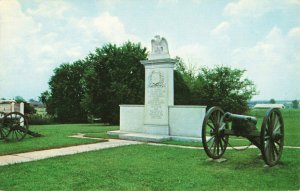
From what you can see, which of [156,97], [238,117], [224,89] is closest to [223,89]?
[224,89]

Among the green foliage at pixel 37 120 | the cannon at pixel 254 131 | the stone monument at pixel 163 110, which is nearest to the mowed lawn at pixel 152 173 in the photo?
the cannon at pixel 254 131

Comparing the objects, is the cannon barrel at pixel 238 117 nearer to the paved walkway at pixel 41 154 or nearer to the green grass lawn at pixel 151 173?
the green grass lawn at pixel 151 173

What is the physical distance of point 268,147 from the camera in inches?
291

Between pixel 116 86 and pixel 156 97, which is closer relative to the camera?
pixel 156 97

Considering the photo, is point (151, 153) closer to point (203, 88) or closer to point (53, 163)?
point (53, 163)

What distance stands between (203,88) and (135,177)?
34.2 meters

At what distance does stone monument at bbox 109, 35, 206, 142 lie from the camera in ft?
42.1

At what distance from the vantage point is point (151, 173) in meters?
6.87

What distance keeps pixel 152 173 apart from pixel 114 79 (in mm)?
20039

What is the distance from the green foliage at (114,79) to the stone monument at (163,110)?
38.4 feet

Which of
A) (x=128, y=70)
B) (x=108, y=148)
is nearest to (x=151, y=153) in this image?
(x=108, y=148)

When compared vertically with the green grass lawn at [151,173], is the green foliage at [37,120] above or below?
above

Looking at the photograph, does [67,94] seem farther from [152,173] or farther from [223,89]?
[152,173]

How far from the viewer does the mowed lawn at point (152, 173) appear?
5895mm
